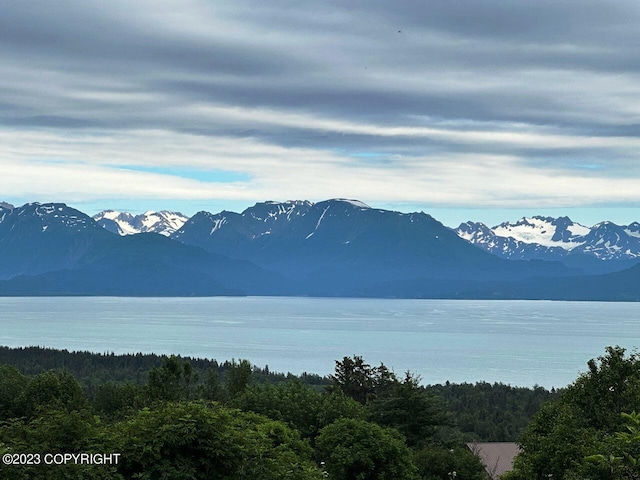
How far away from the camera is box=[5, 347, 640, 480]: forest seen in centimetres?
2392

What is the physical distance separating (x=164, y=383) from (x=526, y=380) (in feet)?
358

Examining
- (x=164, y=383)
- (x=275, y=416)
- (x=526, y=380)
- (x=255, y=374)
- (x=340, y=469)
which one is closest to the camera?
(x=340, y=469)

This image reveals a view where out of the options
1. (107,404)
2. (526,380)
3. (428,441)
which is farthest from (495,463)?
(526,380)

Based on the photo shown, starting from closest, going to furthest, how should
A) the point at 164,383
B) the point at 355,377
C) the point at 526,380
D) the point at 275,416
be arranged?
the point at 275,416
the point at 164,383
the point at 355,377
the point at 526,380

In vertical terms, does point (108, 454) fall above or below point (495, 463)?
above

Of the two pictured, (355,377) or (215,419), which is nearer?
(215,419)

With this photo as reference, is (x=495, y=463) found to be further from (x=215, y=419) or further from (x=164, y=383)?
(x=215, y=419)

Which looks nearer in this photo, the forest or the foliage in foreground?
the forest

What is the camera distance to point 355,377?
248 feet

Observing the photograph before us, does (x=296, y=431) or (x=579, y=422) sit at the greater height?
(x=579, y=422)

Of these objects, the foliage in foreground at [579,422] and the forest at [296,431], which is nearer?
the forest at [296,431]

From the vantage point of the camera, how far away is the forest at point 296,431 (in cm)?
2392

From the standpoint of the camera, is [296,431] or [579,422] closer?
[579,422]

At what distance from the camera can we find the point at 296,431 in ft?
134
